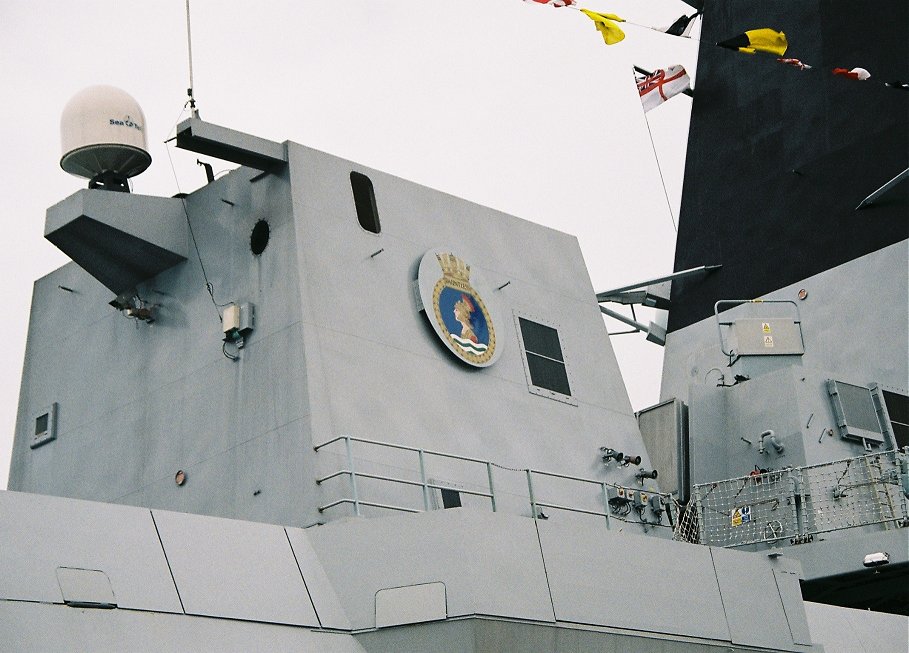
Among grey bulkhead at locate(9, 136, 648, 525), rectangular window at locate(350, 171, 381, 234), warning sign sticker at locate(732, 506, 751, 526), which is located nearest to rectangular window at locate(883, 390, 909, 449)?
warning sign sticker at locate(732, 506, 751, 526)

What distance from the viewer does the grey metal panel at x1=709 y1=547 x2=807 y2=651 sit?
9.02 metres

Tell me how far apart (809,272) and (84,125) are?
7731 millimetres

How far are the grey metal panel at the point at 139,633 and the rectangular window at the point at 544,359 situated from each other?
3.68 meters

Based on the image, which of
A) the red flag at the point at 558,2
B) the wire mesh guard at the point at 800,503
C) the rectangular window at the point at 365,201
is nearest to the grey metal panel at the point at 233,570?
the rectangular window at the point at 365,201

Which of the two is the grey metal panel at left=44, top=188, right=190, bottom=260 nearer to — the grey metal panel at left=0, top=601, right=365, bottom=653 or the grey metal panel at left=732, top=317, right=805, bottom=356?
the grey metal panel at left=0, top=601, right=365, bottom=653

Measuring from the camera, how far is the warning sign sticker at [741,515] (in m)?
11.2

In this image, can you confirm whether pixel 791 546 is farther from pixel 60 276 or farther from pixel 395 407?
pixel 60 276

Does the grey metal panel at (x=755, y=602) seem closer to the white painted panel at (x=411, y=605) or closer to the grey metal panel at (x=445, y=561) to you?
the grey metal panel at (x=445, y=561)

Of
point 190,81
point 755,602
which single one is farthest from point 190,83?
point 755,602

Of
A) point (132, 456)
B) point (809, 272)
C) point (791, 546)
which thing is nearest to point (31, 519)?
point (132, 456)

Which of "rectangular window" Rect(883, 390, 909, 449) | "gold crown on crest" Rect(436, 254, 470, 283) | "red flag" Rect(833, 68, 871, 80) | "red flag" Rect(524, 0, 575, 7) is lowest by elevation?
"rectangular window" Rect(883, 390, 909, 449)

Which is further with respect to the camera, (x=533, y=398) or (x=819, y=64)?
(x=819, y=64)

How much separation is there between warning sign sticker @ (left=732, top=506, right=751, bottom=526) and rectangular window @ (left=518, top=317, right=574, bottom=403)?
5.65 feet

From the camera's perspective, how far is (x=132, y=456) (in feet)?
32.0
